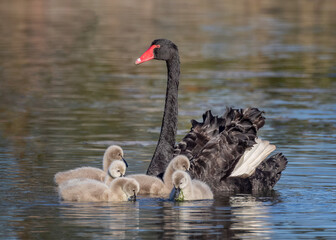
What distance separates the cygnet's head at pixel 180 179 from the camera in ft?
29.3

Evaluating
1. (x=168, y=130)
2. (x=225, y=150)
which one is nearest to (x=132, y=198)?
(x=225, y=150)

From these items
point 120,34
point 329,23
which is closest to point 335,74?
point 120,34

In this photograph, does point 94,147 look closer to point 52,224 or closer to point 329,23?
point 52,224

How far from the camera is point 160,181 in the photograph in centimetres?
962

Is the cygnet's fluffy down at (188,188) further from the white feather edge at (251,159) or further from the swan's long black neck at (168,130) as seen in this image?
the swan's long black neck at (168,130)

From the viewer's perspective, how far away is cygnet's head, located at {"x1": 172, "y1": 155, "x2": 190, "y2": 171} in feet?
31.0

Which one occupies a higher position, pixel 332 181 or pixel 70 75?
pixel 70 75

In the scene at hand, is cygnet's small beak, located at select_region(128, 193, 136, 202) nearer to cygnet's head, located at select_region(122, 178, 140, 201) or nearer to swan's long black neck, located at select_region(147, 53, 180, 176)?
cygnet's head, located at select_region(122, 178, 140, 201)

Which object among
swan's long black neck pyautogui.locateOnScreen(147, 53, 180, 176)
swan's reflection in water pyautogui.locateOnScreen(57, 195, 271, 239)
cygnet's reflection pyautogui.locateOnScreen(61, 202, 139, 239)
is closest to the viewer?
swan's reflection in water pyautogui.locateOnScreen(57, 195, 271, 239)

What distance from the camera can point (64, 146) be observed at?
1233 centimetres

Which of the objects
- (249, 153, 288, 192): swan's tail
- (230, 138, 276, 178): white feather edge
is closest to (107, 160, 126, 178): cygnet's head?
(230, 138, 276, 178): white feather edge

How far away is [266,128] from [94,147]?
3024 millimetres

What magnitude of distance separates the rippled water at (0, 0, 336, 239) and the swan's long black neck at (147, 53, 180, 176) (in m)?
0.55

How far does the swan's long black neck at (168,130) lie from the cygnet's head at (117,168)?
0.87 metres
